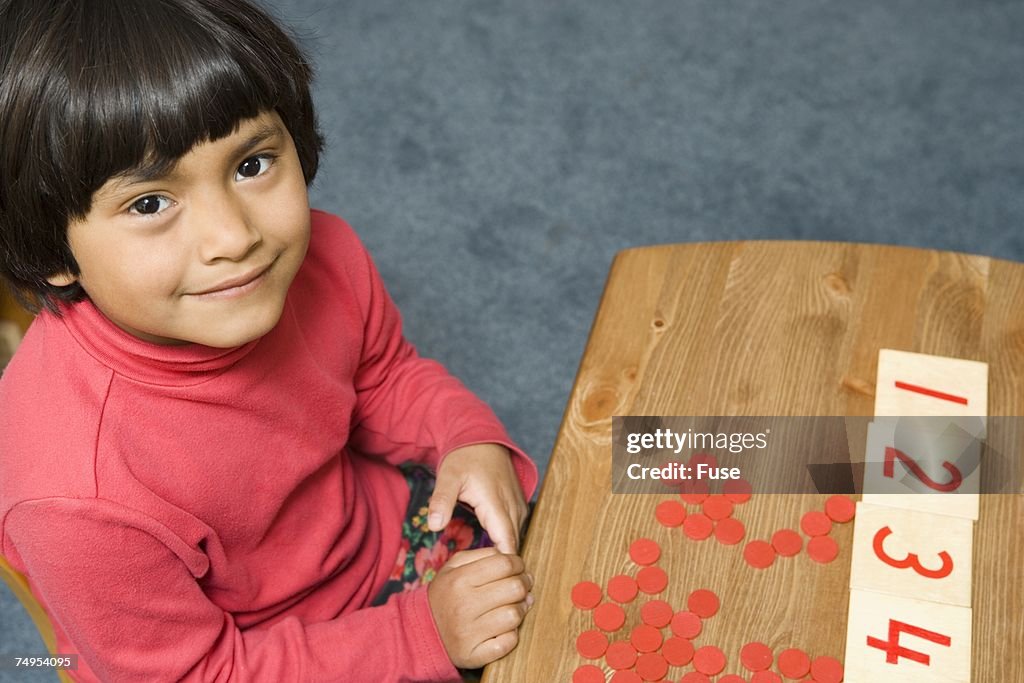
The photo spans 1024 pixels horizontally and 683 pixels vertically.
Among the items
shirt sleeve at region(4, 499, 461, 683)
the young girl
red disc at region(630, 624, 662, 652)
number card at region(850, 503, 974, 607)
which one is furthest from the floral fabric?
number card at region(850, 503, 974, 607)

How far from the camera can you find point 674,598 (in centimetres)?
83

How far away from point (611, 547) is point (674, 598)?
0.21 feet

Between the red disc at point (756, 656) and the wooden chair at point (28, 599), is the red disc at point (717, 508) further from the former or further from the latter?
the wooden chair at point (28, 599)

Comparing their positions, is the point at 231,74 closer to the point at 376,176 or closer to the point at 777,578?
the point at 777,578

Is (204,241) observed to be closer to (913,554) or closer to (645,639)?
(645,639)

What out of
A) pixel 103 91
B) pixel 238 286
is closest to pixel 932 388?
pixel 238 286

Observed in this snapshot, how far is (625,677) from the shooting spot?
79 cm

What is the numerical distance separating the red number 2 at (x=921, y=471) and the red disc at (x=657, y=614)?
0.22 meters

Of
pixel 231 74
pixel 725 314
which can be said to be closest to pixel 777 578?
pixel 725 314

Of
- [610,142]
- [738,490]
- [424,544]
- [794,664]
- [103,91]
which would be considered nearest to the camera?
[103,91]

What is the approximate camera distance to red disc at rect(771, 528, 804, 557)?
85cm

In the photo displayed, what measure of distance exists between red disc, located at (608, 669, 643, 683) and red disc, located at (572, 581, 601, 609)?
0.06 meters

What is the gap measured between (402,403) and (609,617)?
35 centimetres
